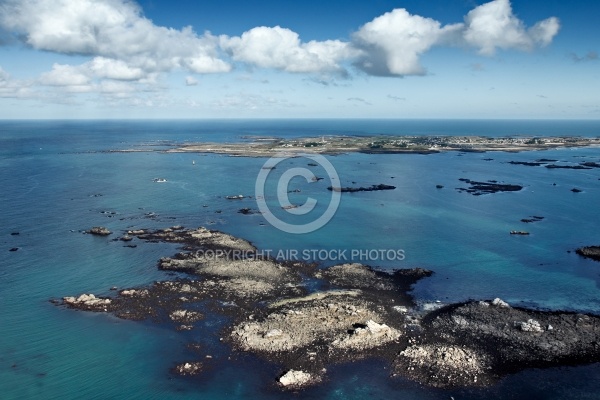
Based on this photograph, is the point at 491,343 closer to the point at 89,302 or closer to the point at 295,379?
the point at 295,379

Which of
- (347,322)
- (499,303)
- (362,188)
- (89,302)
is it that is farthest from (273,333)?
(362,188)

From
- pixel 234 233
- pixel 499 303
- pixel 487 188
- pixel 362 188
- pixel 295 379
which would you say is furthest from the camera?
pixel 487 188

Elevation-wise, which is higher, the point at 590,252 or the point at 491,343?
the point at 590,252

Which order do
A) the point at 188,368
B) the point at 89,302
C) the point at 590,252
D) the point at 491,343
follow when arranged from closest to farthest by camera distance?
the point at 188,368, the point at 491,343, the point at 89,302, the point at 590,252

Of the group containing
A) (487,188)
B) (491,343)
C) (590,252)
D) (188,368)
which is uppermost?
(487,188)

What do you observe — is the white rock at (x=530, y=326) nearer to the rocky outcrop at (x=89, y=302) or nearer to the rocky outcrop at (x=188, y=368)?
the rocky outcrop at (x=188, y=368)

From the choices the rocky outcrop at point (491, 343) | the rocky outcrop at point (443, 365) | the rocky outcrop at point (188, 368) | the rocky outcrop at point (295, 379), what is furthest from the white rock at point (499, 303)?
the rocky outcrop at point (188, 368)

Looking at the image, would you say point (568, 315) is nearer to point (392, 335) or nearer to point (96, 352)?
point (392, 335)

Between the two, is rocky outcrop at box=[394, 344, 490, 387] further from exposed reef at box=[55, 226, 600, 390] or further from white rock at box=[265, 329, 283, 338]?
white rock at box=[265, 329, 283, 338]
